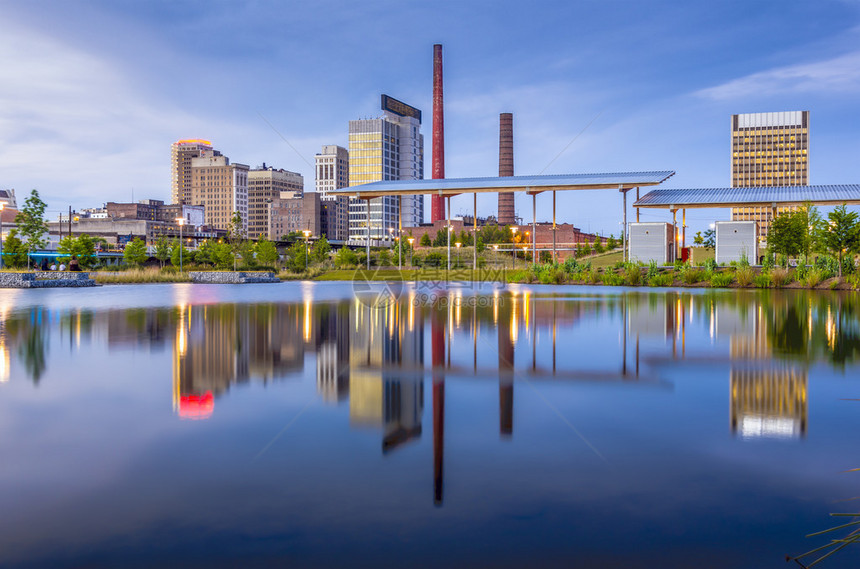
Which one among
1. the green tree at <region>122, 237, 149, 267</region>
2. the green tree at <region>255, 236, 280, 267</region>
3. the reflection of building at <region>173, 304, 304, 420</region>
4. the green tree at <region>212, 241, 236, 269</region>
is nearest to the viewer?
the reflection of building at <region>173, 304, 304, 420</region>

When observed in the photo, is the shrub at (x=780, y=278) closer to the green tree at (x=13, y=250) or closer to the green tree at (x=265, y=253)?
the green tree at (x=265, y=253)

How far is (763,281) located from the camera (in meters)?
29.4

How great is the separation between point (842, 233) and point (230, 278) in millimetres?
35514

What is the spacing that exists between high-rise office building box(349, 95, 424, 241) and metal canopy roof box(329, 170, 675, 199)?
118633 millimetres

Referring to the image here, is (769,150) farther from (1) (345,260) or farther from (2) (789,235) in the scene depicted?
(2) (789,235)

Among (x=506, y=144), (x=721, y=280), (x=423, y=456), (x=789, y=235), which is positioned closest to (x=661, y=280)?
(x=721, y=280)

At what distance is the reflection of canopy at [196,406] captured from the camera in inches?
196

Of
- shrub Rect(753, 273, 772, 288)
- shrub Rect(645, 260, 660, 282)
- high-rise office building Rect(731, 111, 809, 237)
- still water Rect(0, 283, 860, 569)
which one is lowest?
still water Rect(0, 283, 860, 569)

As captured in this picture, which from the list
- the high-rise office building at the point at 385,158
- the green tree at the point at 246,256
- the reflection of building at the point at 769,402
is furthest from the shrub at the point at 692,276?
the high-rise office building at the point at 385,158

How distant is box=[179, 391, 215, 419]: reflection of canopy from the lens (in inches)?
196

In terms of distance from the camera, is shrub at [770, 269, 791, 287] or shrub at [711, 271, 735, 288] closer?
shrub at [770, 269, 791, 287]

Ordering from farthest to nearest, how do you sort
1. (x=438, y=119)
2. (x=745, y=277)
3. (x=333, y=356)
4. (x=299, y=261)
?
(x=438, y=119) < (x=299, y=261) < (x=745, y=277) < (x=333, y=356)

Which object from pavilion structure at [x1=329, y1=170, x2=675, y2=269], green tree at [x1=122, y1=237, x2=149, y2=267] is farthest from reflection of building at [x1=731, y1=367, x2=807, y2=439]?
green tree at [x1=122, y1=237, x2=149, y2=267]

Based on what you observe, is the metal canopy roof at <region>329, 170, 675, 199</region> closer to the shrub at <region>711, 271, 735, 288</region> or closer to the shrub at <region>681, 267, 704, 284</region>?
the shrub at <region>681, 267, 704, 284</region>
